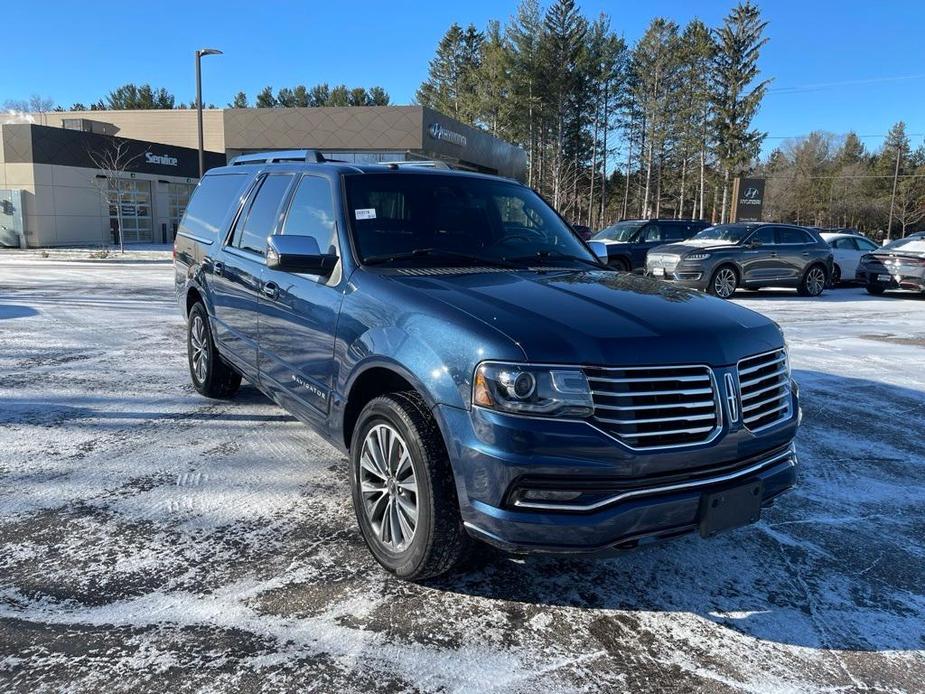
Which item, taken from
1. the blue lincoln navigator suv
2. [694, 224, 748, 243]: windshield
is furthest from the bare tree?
the blue lincoln navigator suv

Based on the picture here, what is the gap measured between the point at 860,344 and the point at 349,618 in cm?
929

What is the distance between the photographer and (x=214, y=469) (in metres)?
4.46

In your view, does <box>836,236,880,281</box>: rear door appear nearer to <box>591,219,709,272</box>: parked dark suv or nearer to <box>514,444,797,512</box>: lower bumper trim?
<box>591,219,709,272</box>: parked dark suv

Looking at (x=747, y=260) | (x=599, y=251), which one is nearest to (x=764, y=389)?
(x=599, y=251)

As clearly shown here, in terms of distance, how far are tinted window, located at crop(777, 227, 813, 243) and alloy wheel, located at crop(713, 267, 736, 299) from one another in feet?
6.37

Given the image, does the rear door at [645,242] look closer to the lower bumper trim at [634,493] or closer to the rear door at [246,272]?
the rear door at [246,272]

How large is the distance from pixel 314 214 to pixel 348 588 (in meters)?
2.17

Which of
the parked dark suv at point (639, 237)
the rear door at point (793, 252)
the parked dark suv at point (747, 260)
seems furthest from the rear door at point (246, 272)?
the rear door at point (793, 252)

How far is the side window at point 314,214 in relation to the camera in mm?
3893

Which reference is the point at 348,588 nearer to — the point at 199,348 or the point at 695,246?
the point at 199,348

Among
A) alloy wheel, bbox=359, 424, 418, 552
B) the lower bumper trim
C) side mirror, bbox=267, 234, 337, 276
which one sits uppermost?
side mirror, bbox=267, 234, 337, 276

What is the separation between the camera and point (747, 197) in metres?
27.5

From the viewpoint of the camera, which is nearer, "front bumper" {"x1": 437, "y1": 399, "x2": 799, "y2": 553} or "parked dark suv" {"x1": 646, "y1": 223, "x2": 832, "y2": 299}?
"front bumper" {"x1": 437, "y1": 399, "x2": 799, "y2": 553}

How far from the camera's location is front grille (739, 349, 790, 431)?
2.95m
